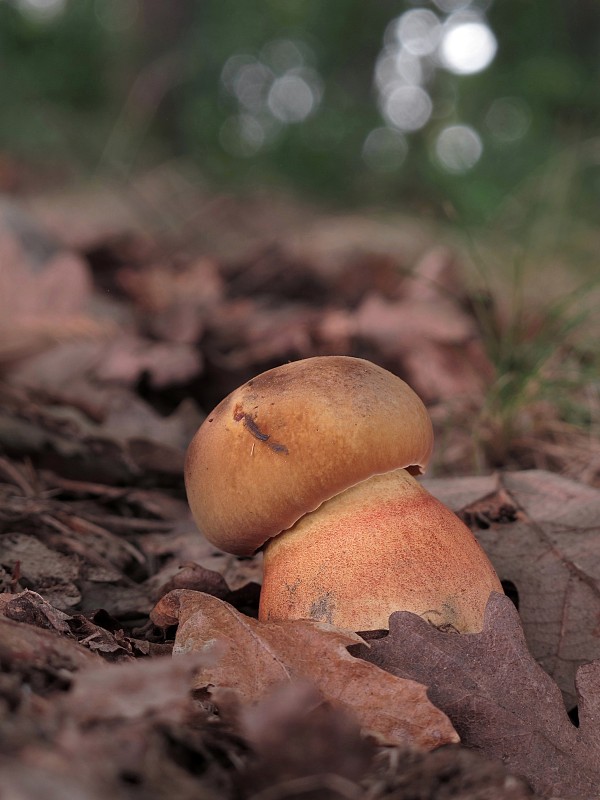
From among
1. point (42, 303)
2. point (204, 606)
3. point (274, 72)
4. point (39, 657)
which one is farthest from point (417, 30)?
point (39, 657)

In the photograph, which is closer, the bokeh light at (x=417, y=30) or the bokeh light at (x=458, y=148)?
the bokeh light at (x=458, y=148)

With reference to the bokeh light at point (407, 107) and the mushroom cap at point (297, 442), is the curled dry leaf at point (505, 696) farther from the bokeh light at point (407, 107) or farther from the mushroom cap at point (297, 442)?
the bokeh light at point (407, 107)

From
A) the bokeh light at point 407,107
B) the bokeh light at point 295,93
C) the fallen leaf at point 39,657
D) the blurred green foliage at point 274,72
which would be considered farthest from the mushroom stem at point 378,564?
the bokeh light at point 295,93

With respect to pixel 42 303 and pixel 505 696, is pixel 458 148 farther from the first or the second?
pixel 505 696

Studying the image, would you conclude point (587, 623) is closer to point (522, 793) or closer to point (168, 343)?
point (522, 793)

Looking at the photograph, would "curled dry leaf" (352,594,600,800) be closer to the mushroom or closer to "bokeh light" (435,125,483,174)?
the mushroom

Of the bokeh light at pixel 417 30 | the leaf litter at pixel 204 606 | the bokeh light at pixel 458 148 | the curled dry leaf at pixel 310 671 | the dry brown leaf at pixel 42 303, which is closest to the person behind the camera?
the leaf litter at pixel 204 606

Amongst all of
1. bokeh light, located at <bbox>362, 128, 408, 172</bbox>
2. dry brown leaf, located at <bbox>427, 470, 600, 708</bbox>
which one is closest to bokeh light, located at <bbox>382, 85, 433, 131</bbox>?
bokeh light, located at <bbox>362, 128, 408, 172</bbox>

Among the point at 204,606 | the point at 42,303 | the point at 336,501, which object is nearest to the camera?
the point at 204,606
